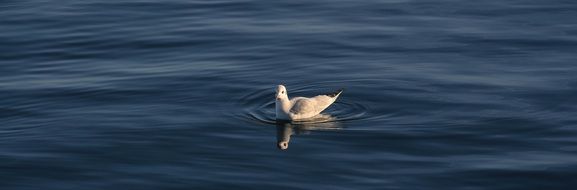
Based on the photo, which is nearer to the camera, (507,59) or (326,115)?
(326,115)

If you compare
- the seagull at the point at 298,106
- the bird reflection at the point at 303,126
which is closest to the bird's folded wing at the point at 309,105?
the seagull at the point at 298,106

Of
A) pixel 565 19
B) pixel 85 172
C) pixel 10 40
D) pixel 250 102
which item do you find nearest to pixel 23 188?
pixel 85 172

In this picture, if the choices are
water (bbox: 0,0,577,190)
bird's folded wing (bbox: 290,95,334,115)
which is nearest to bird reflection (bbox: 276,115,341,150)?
water (bbox: 0,0,577,190)

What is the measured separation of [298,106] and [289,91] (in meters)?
3.26

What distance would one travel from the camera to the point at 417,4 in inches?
1490

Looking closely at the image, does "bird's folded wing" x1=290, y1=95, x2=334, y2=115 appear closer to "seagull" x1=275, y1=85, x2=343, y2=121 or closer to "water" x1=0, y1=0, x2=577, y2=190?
"seagull" x1=275, y1=85, x2=343, y2=121

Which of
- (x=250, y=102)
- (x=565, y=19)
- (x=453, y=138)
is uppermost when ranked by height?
(x=565, y=19)

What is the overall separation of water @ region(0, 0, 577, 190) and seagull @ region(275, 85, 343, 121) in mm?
259

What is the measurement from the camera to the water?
22.7m

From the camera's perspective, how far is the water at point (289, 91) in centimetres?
2270

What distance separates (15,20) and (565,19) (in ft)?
53.8

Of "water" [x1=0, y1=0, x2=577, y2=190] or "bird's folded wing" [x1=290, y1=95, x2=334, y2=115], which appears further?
"bird's folded wing" [x1=290, y1=95, x2=334, y2=115]

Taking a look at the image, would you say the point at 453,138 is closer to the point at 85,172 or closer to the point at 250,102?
the point at 250,102

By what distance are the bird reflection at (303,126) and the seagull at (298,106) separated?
0.13 m
